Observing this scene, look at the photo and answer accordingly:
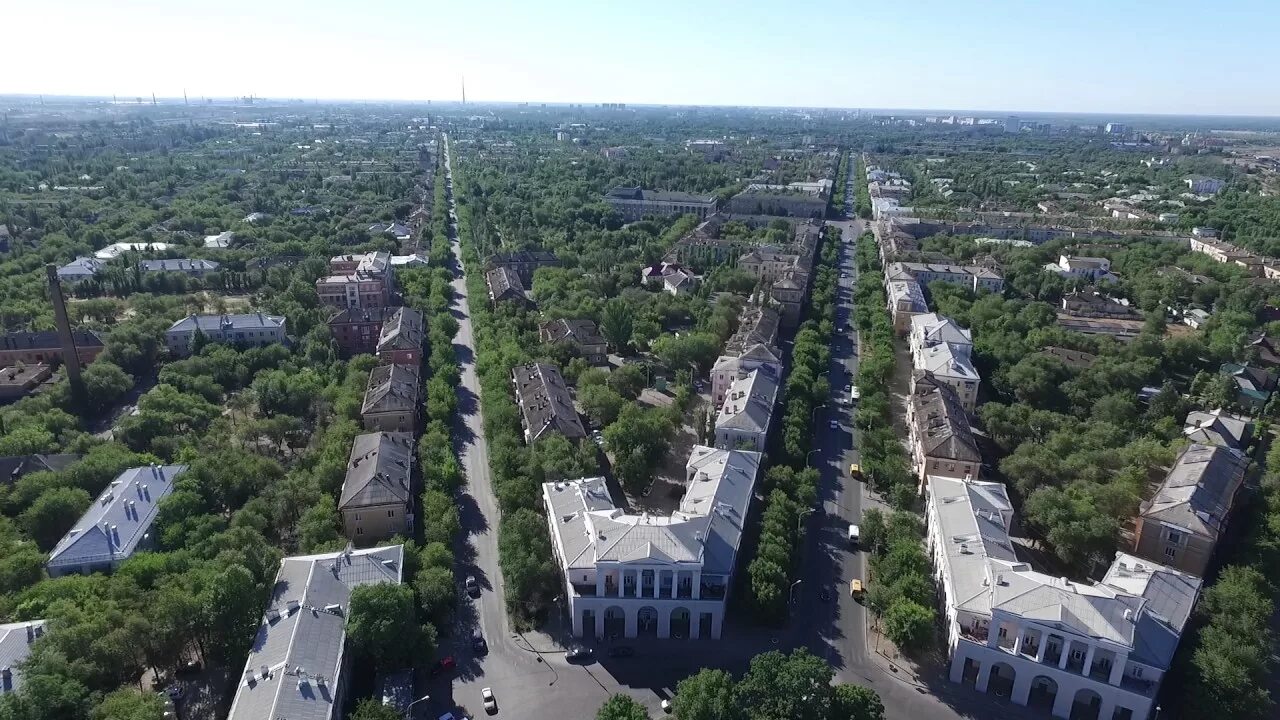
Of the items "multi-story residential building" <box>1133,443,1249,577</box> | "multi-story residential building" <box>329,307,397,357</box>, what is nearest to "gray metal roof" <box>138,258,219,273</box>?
"multi-story residential building" <box>329,307,397,357</box>

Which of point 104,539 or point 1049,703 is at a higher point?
point 104,539

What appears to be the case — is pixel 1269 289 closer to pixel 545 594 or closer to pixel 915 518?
pixel 915 518

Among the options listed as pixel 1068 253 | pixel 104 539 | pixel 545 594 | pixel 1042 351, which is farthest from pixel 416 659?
pixel 1068 253

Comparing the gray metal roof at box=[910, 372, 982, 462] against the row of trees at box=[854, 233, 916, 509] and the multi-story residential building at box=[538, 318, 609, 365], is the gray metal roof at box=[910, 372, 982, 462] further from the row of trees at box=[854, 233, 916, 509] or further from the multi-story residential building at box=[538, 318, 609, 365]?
the multi-story residential building at box=[538, 318, 609, 365]

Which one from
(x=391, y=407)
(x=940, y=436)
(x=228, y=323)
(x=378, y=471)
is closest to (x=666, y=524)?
(x=378, y=471)

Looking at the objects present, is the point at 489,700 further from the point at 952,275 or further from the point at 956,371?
the point at 952,275

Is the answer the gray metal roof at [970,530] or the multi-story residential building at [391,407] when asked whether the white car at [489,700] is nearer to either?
the gray metal roof at [970,530]
